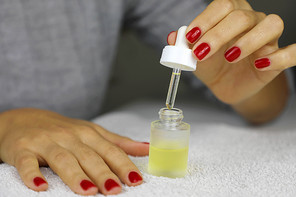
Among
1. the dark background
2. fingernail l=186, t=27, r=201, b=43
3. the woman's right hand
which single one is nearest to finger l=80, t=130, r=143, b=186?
the woman's right hand

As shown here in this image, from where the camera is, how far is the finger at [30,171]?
522 mm

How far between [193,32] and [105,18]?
0.57 metres

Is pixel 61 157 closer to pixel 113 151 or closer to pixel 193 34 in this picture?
pixel 113 151

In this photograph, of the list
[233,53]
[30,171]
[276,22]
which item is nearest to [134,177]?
[30,171]

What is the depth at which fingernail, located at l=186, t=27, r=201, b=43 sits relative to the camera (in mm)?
561

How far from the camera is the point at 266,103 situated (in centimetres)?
100

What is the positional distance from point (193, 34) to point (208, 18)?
0.05 m

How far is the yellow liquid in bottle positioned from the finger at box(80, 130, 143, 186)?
0.03m

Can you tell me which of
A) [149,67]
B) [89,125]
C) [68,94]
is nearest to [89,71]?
[68,94]

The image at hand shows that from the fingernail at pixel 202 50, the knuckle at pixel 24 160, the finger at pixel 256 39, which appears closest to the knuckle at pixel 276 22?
the finger at pixel 256 39

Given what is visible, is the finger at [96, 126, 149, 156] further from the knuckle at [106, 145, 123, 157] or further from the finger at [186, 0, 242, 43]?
the finger at [186, 0, 242, 43]

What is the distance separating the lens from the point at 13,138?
655 mm

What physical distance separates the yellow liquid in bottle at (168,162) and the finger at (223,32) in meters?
0.15

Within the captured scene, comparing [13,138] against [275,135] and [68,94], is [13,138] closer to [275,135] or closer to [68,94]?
[68,94]
